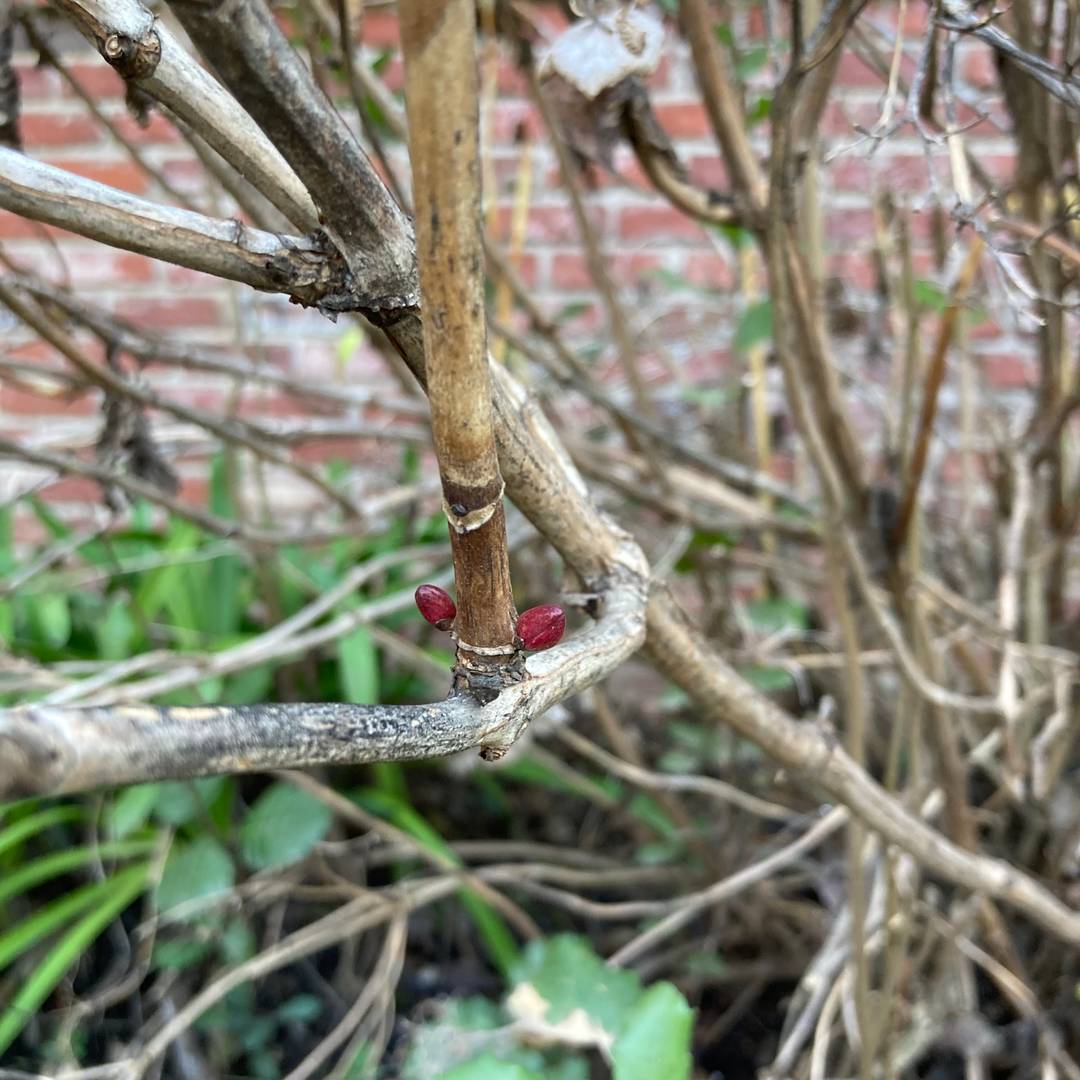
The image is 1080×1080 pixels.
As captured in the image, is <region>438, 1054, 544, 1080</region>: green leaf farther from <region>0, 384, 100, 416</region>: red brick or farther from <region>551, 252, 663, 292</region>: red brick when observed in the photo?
<region>0, 384, 100, 416</region>: red brick

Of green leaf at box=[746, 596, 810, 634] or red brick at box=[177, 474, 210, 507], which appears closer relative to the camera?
green leaf at box=[746, 596, 810, 634]

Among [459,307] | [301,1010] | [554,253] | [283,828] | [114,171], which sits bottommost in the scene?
[301,1010]

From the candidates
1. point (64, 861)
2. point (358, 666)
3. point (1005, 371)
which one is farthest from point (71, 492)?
point (1005, 371)

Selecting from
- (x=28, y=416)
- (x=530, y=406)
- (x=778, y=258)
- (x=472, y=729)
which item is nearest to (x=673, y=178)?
(x=778, y=258)

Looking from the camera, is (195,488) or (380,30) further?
(195,488)

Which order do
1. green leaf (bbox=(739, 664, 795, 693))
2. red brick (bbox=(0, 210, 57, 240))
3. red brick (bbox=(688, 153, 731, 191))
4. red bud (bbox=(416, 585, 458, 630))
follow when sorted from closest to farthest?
red bud (bbox=(416, 585, 458, 630))
green leaf (bbox=(739, 664, 795, 693))
red brick (bbox=(688, 153, 731, 191))
red brick (bbox=(0, 210, 57, 240))

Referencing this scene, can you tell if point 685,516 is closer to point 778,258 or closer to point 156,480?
point 778,258

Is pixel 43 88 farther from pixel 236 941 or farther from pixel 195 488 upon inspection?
pixel 236 941

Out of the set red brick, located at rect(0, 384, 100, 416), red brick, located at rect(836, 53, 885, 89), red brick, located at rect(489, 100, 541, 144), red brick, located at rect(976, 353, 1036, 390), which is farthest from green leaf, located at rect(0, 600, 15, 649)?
red brick, located at rect(976, 353, 1036, 390)
